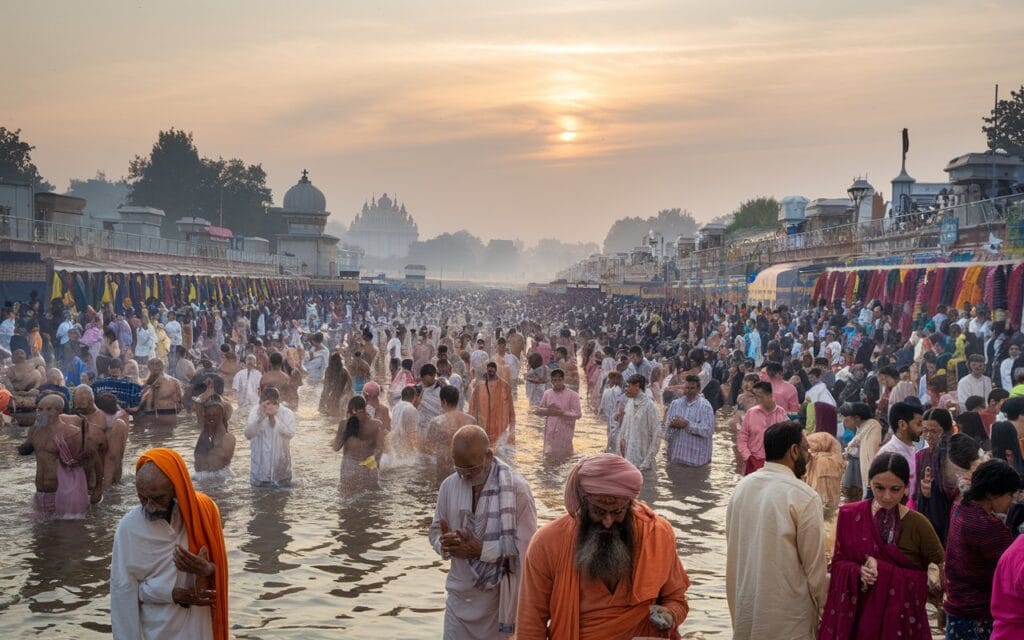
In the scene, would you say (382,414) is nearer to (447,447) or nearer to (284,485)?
(284,485)

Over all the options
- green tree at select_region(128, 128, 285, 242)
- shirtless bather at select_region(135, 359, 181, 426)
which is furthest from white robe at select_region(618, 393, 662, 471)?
green tree at select_region(128, 128, 285, 242)

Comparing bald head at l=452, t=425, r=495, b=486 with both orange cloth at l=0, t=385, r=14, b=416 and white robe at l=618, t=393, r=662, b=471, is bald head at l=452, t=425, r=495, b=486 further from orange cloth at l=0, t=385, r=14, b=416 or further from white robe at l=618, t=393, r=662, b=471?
orange cloth at l=0, t=385, r=14, b=416

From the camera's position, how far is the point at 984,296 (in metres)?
15.6

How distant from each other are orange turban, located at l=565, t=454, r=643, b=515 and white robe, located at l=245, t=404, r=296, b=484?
6.64 meters

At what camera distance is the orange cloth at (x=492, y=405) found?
37.6 ft

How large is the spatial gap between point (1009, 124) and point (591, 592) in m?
55.8

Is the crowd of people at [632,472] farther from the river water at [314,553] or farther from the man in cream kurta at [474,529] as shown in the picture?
the river water at [314,553]

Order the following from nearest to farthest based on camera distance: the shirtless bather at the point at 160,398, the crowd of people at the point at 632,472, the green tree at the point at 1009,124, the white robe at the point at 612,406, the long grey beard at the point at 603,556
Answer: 1. the long grey beard at the point at 603,556
2. the crowd of people at the point at 632,472
3. the white robe at the point at 612,406
4. the shirtless bather at the point at 160,398
5. the green tree at the point at 1009,124

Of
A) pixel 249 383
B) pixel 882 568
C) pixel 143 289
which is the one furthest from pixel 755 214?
pixel 882 568

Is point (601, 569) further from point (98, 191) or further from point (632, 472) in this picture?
point (98, 191)

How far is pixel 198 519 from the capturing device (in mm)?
4312

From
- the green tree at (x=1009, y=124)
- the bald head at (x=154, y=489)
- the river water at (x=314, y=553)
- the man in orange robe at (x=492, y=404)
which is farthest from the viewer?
the green tree at (x=1009, y=124)

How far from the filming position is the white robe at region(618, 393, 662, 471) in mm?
10523

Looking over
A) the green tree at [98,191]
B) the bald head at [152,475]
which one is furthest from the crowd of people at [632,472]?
the green tree at [98,191]
